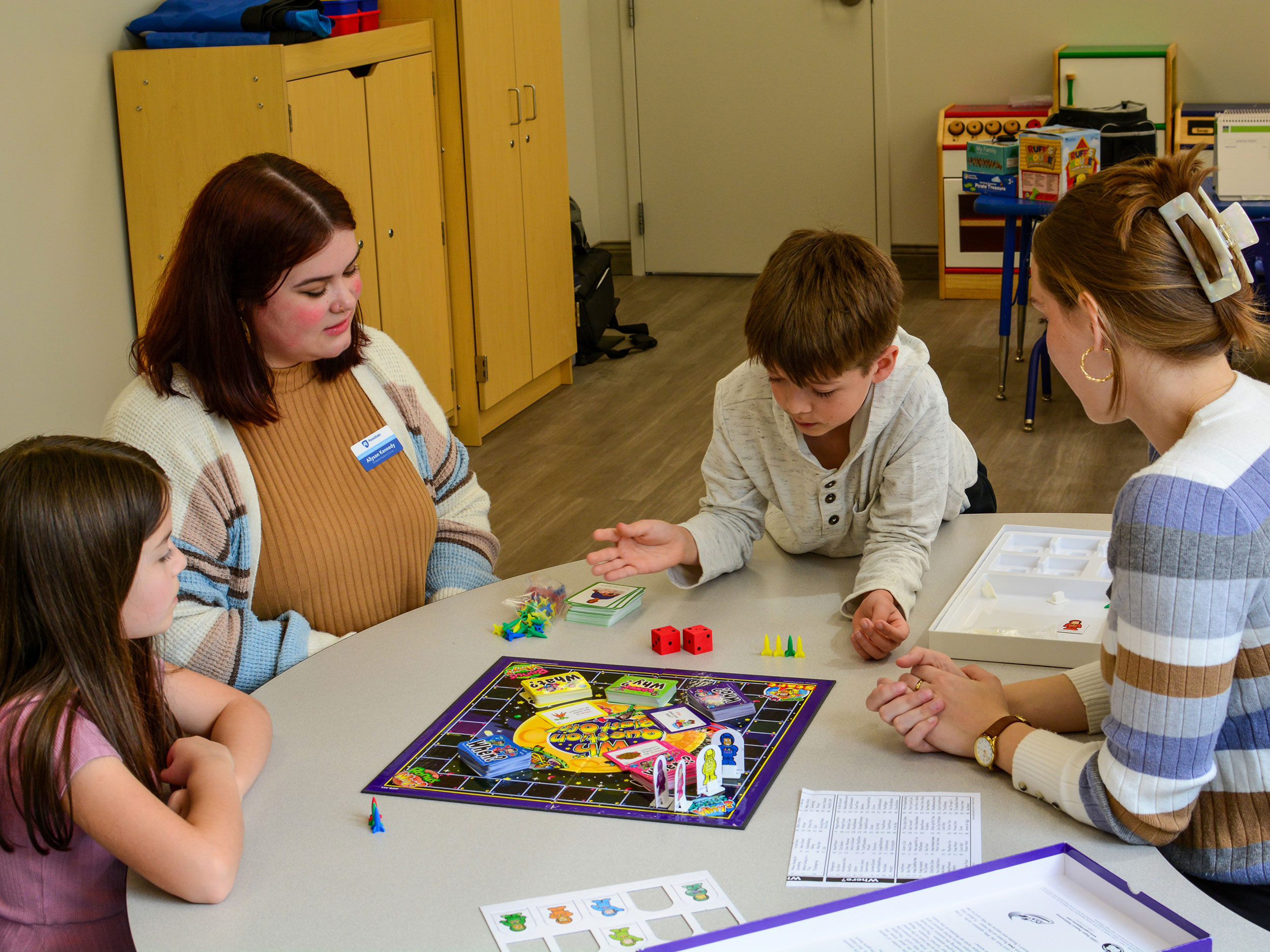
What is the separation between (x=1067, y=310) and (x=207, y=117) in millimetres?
2767

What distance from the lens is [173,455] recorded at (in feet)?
5.73

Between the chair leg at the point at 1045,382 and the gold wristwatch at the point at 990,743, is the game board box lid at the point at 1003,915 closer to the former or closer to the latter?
the gold wristwatch at the point at 990,743

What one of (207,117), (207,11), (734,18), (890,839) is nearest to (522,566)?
(207,117)

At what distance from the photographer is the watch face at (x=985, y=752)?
4.36ft

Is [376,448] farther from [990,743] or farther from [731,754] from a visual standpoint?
[990,743]

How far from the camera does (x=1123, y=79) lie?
19.3ft

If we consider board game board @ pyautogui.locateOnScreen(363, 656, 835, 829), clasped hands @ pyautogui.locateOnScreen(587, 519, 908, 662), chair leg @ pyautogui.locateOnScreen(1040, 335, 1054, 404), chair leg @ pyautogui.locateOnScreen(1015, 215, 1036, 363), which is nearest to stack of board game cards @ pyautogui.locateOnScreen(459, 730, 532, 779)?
board game board @ pyautogui.locateOnScreen(363, 656, 835, 829)

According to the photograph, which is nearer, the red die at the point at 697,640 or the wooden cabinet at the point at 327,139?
the red die at the point at 697,640

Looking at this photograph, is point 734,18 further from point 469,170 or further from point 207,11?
point 207,11

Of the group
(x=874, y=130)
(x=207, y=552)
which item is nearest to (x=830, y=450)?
(x=207, y=552)

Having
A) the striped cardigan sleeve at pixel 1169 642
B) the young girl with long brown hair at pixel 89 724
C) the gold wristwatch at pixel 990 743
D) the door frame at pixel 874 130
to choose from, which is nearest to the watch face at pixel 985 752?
the gold wristwatch at pixel 990 743

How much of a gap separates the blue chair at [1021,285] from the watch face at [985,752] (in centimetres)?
318

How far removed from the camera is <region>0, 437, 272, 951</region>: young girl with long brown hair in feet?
3.98

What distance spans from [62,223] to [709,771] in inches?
105
